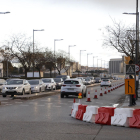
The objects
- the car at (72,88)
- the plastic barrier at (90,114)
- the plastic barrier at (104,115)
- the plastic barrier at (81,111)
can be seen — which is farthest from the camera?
the car at (72,88)

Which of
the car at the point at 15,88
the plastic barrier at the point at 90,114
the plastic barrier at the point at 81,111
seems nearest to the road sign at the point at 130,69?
the plastic barrier at the point at 81,111

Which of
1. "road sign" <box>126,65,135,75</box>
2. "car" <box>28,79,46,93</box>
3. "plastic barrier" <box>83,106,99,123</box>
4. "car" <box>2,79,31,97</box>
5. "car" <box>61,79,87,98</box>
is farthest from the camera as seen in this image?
"car" <box>28,79,46,93</box>

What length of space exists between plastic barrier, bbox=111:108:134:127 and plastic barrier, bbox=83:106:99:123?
0.78m

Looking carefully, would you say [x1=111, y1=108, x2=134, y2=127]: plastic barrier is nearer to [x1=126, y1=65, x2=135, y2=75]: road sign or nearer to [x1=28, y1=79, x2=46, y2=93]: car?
[x1=126, y1=65, x2=135, y2=75]: road sign

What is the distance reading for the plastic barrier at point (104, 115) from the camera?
34.4 ft

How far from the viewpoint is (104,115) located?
10.6 m

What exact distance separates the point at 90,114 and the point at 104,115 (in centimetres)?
64

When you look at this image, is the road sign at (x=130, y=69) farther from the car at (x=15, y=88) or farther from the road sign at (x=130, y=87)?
the car at (x=15, y=88)

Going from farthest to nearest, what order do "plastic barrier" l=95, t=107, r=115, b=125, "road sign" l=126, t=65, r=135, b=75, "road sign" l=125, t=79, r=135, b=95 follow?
"road sign" l=126, t=65, r=135, b=75 → "road sign" l=125, t=79, r=135, b=95 → "plastic barrier" l=95, t=107, r=115, b=125

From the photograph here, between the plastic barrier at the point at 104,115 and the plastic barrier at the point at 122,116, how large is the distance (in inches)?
6.1

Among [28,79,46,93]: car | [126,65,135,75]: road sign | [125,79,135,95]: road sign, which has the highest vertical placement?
[126,65,135,75]: road sign

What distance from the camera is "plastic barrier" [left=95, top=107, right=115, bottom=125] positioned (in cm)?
1049

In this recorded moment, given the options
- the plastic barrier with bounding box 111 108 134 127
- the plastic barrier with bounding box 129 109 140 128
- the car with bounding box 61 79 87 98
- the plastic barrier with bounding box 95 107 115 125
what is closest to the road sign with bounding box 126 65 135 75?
the plastic barrier with bounding box 95 107 115 125

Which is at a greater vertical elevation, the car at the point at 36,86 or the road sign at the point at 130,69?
the road sign at the point at 130,69
